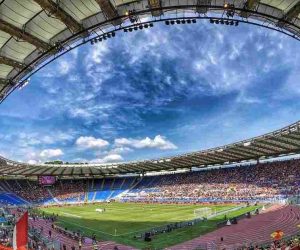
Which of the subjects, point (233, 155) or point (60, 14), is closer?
point (60, 14)

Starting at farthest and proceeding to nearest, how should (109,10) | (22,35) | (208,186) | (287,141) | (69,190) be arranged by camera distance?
(69,190) < (208,186) < (287,141) < (109,10) < (22,35)

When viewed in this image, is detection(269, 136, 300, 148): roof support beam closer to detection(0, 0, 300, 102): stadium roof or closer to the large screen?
detection(0, 0, 300, 102): stadium roof

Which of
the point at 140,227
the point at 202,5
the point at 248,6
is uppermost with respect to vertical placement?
the point at 202,5

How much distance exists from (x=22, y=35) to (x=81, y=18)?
9.97ft

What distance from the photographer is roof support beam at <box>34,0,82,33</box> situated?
1492 centimetres

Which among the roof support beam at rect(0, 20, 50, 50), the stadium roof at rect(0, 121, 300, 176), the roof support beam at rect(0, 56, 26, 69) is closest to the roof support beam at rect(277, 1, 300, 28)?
the roof support beam at rect(0, 20, 50, 50)

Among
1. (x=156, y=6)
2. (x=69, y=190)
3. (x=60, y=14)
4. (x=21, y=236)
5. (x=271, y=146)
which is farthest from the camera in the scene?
(x=69, y=190)

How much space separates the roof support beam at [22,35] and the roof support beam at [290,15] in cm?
1204

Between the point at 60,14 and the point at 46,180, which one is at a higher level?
the point at 60,14

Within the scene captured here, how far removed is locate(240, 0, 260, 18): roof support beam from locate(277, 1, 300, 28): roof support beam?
63.0 inches

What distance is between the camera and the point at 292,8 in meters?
17.2

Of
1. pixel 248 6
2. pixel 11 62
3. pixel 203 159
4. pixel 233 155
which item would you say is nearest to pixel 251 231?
pixel 248 6

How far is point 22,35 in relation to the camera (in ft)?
55.5

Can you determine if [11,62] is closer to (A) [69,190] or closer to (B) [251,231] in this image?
(B) [251,231]
